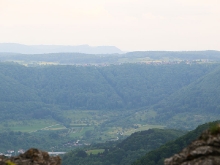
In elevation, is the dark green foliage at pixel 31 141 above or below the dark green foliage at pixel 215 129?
below

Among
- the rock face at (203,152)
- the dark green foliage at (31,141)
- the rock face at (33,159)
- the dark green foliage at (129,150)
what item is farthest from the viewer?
the dark green foliage at (31,141)

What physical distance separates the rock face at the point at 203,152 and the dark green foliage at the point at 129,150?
246ft

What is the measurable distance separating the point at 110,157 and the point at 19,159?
77857 mm

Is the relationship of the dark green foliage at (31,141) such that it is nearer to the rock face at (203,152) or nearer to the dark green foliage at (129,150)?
the dark green foliage at (129,150)

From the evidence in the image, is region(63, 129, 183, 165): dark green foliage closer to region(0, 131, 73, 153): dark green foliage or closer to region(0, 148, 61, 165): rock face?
region(0, 131, 73, 153): dark green foliage

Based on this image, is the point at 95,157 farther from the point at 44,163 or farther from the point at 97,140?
the point at 44,163

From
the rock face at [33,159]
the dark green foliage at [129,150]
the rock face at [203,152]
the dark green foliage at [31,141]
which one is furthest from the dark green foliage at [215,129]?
the dark green foliage at [31,141]

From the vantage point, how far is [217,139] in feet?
50.2

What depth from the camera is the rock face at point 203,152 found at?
15.1m

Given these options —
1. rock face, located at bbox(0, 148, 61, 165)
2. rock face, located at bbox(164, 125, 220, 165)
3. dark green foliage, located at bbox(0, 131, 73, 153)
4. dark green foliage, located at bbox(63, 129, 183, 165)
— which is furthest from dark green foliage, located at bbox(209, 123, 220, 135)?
dark green foliage, located at bbox(0, 131, 73, 153)

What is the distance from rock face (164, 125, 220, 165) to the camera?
594 inches

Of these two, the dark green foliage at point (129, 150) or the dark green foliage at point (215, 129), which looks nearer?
the dark green foliage at point (215, 129)

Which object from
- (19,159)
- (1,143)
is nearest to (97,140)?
(1,143)

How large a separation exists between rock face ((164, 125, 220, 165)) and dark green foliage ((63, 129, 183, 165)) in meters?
74.9
